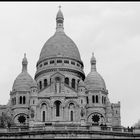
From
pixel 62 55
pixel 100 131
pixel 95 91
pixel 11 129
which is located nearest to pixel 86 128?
pixel 100 131

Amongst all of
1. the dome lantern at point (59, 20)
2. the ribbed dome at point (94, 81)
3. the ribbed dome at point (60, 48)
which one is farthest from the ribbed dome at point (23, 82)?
the dome lantern at point (59, 20)

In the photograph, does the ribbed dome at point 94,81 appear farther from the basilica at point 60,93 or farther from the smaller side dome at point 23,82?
the smaller side dome at point 23,82

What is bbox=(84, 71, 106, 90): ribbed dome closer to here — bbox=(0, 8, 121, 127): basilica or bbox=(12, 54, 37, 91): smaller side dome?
bbox=(0, 8, 121, 127): basilica

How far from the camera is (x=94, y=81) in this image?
10375 centimetres

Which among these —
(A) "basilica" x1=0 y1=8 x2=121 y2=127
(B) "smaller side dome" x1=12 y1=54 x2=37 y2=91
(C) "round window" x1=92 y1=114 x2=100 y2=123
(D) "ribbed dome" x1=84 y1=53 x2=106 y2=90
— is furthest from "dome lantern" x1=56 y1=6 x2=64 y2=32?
(C) "round window" x1=92 y1=114 x2=100 y2=123

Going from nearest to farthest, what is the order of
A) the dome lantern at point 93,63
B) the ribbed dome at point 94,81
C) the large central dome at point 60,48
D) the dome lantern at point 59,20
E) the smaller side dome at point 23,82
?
the ribbed dome at point 94,81
the smaller side dome at point 23,82
the large central dome at point 60,48
the dome lantern at point 93,63
the dome lantern at point 59,20

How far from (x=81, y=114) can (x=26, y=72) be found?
2158cm

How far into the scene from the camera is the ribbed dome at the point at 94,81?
10288 centimetres

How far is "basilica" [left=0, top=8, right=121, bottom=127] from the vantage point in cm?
9538

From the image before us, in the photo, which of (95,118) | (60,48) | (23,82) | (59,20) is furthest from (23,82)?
(59,20)

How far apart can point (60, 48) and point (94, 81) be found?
1215 cm

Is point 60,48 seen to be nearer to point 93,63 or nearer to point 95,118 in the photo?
point 93,63

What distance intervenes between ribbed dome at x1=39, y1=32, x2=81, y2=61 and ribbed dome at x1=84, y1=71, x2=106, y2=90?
6566mm

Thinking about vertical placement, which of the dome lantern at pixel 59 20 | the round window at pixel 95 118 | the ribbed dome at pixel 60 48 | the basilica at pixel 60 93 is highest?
the dome lantern at pixel 59 20
